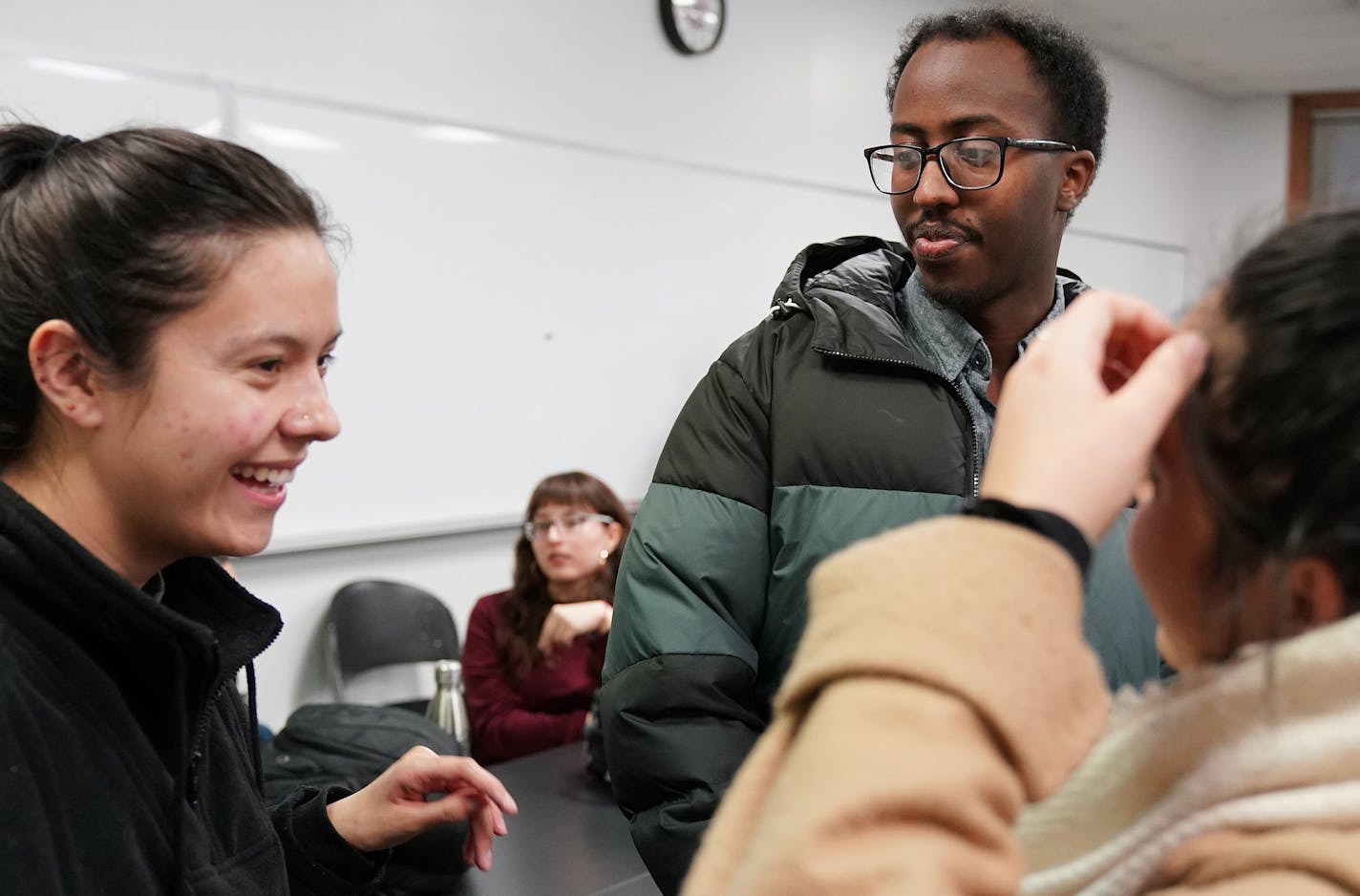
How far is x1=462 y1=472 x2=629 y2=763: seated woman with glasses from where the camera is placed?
Answer: 9.98ft

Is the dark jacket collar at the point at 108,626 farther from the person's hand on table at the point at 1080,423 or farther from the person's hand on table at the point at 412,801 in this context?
the person's hand on table at the point at 1080,423

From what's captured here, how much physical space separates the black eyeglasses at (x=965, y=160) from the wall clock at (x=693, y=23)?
10.3ft

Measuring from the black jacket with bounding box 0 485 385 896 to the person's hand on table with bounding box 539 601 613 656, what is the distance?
1782 mm

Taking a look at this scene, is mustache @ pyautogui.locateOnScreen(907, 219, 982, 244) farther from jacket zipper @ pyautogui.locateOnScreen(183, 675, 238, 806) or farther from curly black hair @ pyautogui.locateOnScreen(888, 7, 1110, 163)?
jacket zipper @ pyautogui.locateOnScreen(183, 675, 238, 806)

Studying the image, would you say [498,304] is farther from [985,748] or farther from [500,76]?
[985,748]

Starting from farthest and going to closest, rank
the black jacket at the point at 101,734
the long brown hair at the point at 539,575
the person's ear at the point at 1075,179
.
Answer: the long brown hair at the point at 539,575
the person's ear at the point at 1075,179
the black jacket at the point at 101,734

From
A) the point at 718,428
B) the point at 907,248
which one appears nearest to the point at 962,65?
the point at 907,248

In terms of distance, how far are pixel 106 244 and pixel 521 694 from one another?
2.26 meters

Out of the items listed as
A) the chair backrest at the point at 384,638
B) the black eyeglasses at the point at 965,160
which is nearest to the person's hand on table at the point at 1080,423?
the black eyeglasses at the point at 965,160

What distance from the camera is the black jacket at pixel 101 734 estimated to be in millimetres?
961

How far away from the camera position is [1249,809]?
1.96ft

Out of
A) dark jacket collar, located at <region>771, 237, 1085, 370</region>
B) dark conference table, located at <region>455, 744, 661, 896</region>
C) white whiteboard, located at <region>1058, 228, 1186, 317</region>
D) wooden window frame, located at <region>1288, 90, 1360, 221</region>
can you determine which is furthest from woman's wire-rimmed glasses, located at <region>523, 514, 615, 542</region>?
wooden window frame, located at <region>1288, 90, 1360, 221</region>

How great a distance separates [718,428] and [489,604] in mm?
2055

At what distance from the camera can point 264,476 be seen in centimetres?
114
